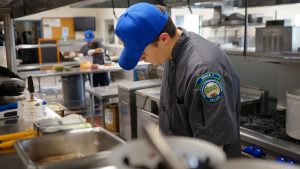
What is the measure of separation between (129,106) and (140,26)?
2.65 meters

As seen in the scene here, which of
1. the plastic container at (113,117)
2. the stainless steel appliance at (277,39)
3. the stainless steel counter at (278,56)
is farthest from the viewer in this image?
the plastic container at (113,117)

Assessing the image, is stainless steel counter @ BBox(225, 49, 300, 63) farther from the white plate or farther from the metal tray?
the white plate

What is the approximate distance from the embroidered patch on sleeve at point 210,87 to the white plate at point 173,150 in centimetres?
76

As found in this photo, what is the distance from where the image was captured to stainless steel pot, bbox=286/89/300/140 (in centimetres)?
187

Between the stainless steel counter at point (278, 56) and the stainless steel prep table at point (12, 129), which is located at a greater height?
the stainless steel counter at point (278, 56)

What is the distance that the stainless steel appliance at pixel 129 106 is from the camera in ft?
12.4

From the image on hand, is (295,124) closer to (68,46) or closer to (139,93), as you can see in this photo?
(139,93)

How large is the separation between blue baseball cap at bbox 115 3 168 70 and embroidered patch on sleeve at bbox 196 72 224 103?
0.24 metres

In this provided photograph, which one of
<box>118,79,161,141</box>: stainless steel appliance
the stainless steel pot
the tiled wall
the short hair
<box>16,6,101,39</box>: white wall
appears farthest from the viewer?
<box>16,6,101,39</box>: white wall

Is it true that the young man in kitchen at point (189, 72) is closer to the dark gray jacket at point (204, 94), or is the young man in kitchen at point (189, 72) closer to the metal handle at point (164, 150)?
the dark gray jacket at point (204, 94)

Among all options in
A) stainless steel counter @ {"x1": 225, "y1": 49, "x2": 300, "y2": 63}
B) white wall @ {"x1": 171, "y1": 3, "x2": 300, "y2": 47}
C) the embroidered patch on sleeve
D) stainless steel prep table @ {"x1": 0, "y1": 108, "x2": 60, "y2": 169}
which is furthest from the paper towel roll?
white wall @ {"x1": 171, "y1": 3, "x2": 300, "y2": 47}

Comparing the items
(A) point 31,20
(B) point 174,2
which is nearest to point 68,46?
(A) point 31,20

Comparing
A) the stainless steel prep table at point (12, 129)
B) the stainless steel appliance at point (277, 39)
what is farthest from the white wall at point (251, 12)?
the stainless steel prep table at point (12, 129)

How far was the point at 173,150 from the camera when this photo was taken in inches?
18.6
